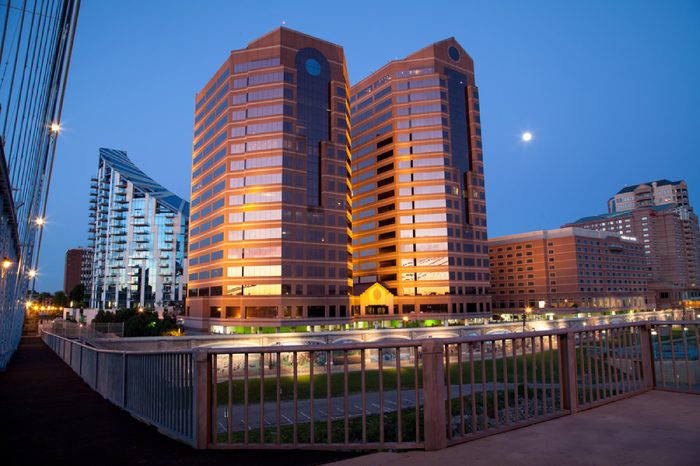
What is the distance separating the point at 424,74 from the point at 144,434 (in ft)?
339

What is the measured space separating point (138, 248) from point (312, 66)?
10114 cm

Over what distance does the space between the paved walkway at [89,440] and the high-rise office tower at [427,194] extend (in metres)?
85.2

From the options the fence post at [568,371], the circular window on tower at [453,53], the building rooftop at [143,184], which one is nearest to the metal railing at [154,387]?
the fence post at [568,371]

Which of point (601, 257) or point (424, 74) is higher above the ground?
point (424, 74)

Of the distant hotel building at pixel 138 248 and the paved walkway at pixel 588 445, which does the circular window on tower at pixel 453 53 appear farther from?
the paved walkway at pixel 588 445

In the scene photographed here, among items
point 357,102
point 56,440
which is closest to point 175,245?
point 357,102

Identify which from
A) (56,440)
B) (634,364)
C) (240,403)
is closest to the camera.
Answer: (56,440)

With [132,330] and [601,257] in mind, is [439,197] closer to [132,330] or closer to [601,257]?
[132,330]

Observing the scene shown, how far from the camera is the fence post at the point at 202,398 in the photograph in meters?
6.43

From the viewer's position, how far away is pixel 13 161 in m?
17.5

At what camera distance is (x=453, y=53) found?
105625 millimetres

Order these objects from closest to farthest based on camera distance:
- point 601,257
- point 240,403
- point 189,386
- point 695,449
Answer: point 695,449 → point 189,386 → point 240,403 → point 601,257

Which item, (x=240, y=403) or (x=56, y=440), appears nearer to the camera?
(x=56, y=440)

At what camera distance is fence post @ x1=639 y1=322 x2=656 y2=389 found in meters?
9.02
